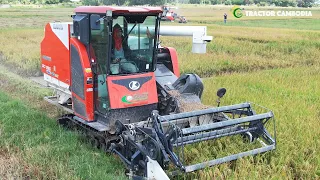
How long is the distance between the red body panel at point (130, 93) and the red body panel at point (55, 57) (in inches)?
45.7

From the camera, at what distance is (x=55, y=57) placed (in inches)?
252

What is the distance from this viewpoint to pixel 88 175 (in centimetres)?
440

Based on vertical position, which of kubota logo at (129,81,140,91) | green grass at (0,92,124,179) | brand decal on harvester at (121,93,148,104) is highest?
kubota logo at (129,81,140,91)

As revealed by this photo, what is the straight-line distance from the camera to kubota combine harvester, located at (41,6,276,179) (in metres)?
4.73

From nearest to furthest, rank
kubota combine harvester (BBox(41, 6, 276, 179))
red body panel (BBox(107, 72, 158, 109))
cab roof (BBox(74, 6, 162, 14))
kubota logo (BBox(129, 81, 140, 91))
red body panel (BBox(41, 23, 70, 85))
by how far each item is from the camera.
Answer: kubota combine harvester (BBox(41, 6, 276, 179)) → cab roof (BBox(74, 6, 162, 14)) → red body panel (BBox(107, 72, 158, 109)) → kubota logo (BBox(129, 81, 140, 91)) → red body panel (BBox(41, 23, 70, 85))

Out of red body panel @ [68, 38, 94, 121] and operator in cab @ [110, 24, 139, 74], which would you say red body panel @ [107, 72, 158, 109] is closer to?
operator in cab @ [110, 24, 139, 74]

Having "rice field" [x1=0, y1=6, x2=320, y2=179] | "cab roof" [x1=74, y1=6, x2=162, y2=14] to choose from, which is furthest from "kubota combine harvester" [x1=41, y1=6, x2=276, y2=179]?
"rice field" [x1=0, y1=6, x2=320, y2=179]

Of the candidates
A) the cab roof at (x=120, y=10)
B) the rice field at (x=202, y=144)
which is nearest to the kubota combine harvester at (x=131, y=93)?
the cab roof at (x=120, y=10)

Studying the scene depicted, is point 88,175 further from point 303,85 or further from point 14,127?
point 303,85

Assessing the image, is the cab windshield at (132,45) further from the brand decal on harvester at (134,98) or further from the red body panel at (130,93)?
the brand decal on harvester at (134,98)

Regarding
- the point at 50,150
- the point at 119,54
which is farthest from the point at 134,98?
the point at 50,150

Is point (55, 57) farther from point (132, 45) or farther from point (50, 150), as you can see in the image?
point (50, 150)

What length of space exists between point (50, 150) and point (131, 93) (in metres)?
1.33

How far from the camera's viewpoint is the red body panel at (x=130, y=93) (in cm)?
522
